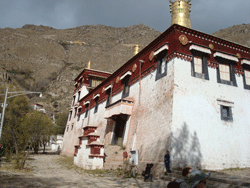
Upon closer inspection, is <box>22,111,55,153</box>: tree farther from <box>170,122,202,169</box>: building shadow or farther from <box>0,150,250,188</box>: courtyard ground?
<box>170,122,202,169</box>: building shadow

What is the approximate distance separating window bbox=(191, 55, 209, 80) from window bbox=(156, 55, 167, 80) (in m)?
1.61

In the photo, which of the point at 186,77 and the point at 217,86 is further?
the point at 217,86

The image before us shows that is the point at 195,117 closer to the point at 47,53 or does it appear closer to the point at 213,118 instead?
the point at 213,118

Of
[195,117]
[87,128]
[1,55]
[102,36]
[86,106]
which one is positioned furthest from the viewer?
[102,36]

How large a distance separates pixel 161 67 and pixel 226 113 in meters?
4.68

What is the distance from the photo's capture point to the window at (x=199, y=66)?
468 inches

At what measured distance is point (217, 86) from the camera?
12305mm

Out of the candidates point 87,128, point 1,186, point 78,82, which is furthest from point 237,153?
point 78,82

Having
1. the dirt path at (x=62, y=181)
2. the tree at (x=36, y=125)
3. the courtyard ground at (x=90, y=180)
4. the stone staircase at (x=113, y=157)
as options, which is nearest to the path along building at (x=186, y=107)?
the stone staircase at (x=113, y=157)

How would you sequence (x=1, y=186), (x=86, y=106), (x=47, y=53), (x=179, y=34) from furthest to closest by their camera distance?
1. (x=47, y=53)
2. (x=86, y=106)
3. (x=179, y=34)
4. (x=1, y=186)

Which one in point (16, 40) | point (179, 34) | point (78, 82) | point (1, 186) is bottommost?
point (1, 186)

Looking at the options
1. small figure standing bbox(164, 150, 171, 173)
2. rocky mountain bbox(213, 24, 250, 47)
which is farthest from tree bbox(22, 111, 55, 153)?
rocky mountain bbox(213, 24, 250, 47)

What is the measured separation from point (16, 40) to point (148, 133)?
A: 118 metres

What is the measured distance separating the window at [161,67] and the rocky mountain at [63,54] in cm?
5717
